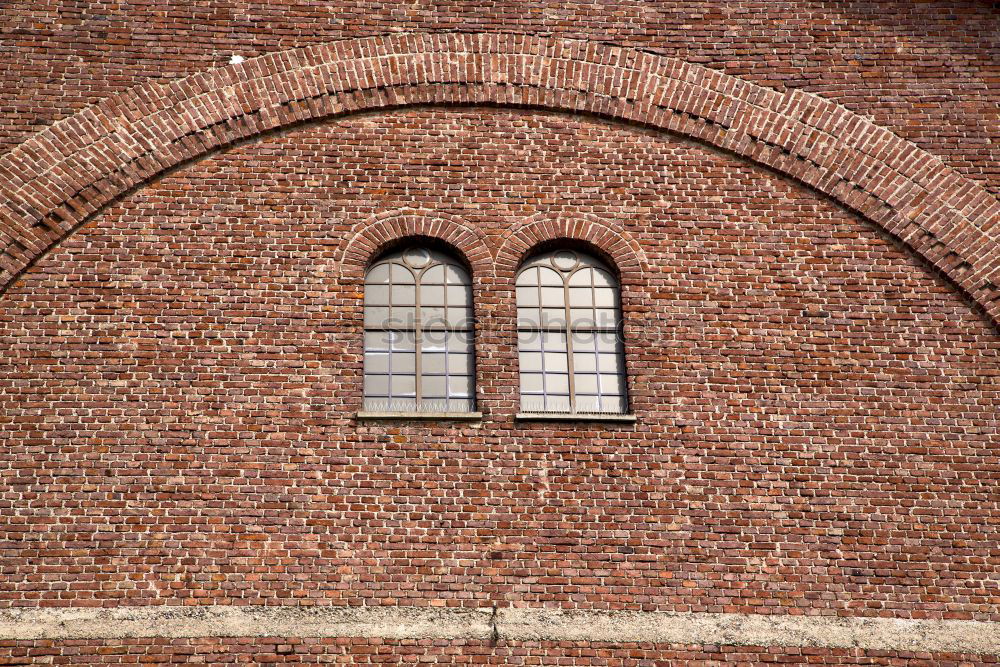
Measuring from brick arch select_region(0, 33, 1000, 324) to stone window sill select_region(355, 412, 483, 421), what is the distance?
10.2 ft

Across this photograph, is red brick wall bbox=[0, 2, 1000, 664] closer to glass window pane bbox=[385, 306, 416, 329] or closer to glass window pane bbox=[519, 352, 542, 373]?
glass window pane bbox=[519, 352, 542, 373]

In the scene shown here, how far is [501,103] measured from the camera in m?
13.5

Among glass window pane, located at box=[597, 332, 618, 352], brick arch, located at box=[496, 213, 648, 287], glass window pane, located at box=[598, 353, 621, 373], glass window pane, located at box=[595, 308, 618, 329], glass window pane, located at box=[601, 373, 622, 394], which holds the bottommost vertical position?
glass window pane, located at box=[601, 373, 622, 394]

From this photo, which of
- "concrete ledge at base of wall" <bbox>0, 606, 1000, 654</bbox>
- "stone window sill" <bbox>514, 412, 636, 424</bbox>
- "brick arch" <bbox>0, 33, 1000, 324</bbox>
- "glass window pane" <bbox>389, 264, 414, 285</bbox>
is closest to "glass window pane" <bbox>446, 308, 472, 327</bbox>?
"glass window pane" <bbox>389, 264, 414, 285</bbox>

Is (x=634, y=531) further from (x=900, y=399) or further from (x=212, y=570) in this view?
(x=212, y=570)

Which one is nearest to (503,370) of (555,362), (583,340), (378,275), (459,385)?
(459,385)

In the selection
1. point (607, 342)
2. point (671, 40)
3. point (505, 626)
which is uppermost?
point (671, 40)

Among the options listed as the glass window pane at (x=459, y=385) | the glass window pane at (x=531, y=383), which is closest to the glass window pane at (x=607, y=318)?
the glass window pane at (x=531, y=383)

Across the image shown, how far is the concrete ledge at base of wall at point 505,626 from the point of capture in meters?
11.0

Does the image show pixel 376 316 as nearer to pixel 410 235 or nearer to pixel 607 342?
pixel 410 235

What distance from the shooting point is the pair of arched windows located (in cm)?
1238

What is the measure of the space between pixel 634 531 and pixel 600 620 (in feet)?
2.68

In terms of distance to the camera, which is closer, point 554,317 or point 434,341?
point 434,341

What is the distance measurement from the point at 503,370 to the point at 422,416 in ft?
2.86
